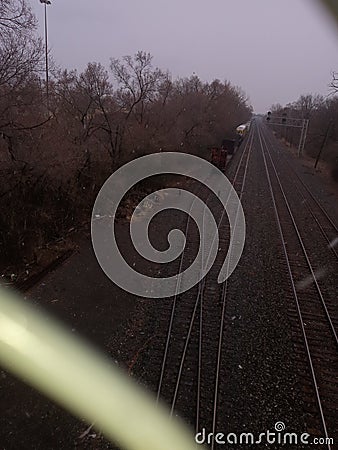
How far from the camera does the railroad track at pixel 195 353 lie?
544 centimetres

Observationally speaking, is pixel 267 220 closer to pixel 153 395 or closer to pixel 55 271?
pixel 55 271

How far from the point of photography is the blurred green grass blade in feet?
16.3

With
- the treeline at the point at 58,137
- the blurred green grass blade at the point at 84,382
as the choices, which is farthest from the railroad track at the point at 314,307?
the treeline at the point at 58,137

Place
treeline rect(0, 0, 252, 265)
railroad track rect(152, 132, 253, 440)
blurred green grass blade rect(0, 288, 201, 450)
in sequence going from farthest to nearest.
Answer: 1. treeline rect(0, 0, 252, 265)
2. railroad track rect(152, 132, 253, 440)
3. blurred green grass blade rect(0, 288, 201, 450)

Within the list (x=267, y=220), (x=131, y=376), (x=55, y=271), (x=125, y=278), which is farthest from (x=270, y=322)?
(x=267, y=220)

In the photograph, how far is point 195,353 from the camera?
6.59m

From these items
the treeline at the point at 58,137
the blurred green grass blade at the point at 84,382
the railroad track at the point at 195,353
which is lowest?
the blurred green grass blade at the point at 84,382

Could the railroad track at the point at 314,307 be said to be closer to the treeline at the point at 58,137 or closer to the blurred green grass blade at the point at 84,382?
the blurred green grass blade at the point at 84,382

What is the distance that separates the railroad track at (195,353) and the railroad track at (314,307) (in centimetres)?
167

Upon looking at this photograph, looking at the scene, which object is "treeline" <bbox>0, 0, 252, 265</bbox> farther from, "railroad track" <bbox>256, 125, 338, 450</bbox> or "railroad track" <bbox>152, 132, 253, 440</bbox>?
"railroad track" <bbox>256, 125, 338, 450</bbox>

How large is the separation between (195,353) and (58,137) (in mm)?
9522

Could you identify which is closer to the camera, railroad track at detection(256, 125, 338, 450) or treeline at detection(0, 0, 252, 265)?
railroad track at detection(256, 125, 338, 450)

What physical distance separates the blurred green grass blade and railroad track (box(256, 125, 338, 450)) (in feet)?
8.11

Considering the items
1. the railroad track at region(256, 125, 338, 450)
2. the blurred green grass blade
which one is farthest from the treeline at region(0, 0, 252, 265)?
the railroad track at region(256, 125, 338, 450)
